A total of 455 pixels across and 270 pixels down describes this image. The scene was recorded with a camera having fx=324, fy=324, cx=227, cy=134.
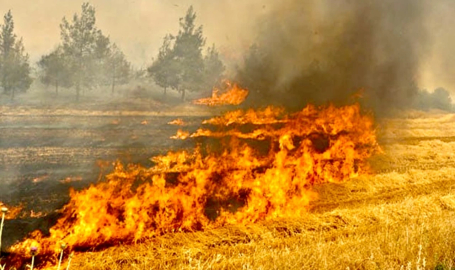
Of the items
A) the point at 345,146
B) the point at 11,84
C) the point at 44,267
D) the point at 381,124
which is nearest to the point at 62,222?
the point at 44,267

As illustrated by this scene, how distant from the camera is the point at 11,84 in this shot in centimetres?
3177

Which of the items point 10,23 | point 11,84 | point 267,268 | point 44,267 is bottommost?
point 44,267

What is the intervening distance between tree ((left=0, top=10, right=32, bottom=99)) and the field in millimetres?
13491

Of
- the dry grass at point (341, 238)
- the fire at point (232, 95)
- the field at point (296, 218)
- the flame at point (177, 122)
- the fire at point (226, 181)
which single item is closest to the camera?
the dry grass at point (341, 238)

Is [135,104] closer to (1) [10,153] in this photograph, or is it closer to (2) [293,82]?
(1) [10,153]

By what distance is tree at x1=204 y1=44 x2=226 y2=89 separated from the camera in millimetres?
34750

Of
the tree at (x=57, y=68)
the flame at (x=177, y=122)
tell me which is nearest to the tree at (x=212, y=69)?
the flame at (x=177, y=122)

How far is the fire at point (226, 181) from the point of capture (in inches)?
317

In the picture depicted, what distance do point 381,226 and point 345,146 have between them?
6.33 metres

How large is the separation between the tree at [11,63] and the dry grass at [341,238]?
3148 cm

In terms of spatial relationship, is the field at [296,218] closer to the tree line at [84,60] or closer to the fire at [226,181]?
the fire at [226,181]

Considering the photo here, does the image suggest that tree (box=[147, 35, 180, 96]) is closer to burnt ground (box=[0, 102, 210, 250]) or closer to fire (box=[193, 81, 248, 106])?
burnt ground (box=[0, 102, 210, 250])

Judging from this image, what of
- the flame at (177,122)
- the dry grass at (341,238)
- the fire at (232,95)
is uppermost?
A: the fire at (232,95)

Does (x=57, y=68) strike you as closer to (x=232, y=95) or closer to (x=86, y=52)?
(x=86, y=52)
